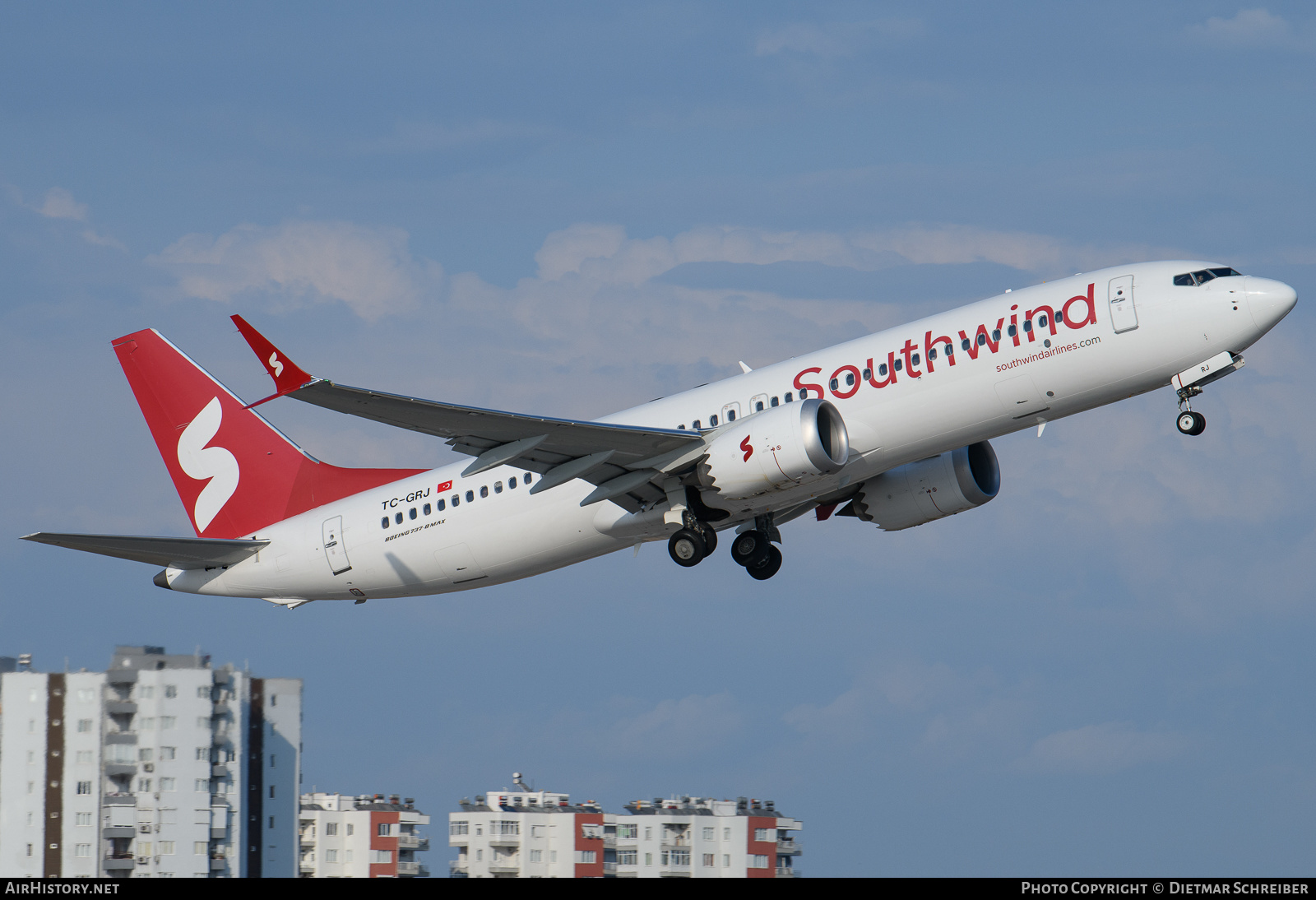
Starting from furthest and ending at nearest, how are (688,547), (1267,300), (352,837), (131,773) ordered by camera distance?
(352,837) → (131,773) → (688,547) → (1267,300)

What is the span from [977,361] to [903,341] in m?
1.72

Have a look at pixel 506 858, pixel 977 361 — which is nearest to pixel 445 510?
pixel 977 361

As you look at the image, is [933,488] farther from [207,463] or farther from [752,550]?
[207,463]

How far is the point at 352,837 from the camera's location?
8294 cm

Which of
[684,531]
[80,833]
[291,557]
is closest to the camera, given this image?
[684,531]

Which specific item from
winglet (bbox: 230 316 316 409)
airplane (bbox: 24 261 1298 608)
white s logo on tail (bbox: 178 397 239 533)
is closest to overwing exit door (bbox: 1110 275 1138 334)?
airplane (bbox: 24 261 1298 608)

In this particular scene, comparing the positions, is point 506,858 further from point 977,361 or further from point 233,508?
point 977,361

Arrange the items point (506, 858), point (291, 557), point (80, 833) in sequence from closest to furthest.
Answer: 1. point (291, 557)
2. point (80, 833)
3. point (506, 858)

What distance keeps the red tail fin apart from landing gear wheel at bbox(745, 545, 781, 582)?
9245 mm

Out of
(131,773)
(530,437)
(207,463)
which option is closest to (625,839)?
(131,773)

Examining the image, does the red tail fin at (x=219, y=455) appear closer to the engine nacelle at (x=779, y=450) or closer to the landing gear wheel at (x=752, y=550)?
the landing gear wheel at (x=752, y=550)

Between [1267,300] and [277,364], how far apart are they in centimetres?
1954

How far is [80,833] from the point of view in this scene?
68.8 meters

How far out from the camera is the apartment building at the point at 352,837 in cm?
8238
